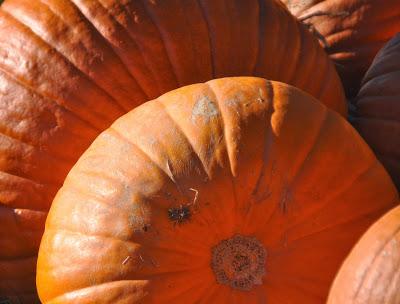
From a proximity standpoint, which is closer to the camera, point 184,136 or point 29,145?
point 184,136

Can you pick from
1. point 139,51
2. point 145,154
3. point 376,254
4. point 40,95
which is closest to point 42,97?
point 40,95

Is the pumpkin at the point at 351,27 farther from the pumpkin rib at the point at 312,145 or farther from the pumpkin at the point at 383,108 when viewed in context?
the pumpkin rib at the point at 312,145

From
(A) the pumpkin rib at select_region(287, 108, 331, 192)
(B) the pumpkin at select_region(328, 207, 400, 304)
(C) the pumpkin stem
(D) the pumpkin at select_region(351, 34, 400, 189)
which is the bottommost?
(D) the pumpkin at select_region(351, 34, 400, 189)

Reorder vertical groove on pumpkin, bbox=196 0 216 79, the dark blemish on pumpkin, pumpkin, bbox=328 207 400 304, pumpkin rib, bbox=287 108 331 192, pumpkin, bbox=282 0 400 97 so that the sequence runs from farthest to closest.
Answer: pumpkin, bbox=282 0 400 97 → vertical groove on pumpkin, bbox=196 0 216 79 → pumpkin rib, bbox=287 108 331 192 → the dark blemish on pumpkin → pumpkin, bbox=328 207 400 304

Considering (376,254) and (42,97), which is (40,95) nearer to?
(42,97)

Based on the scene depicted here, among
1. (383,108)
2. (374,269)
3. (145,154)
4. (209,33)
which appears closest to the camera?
(374,269)

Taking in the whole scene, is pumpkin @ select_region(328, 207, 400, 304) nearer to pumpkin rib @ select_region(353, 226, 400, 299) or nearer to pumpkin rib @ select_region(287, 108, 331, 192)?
pumpkin rib @ select_region(353, 226, 400, 299)

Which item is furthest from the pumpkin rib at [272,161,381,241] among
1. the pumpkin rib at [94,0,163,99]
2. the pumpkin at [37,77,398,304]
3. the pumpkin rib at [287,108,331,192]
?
the pumpkin rib at [94,0,163,99]

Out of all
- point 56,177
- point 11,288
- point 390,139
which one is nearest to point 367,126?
point 390,139

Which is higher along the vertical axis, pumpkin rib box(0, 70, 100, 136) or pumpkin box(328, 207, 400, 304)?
pumpkin rib box(0, 70, 100, 136)
